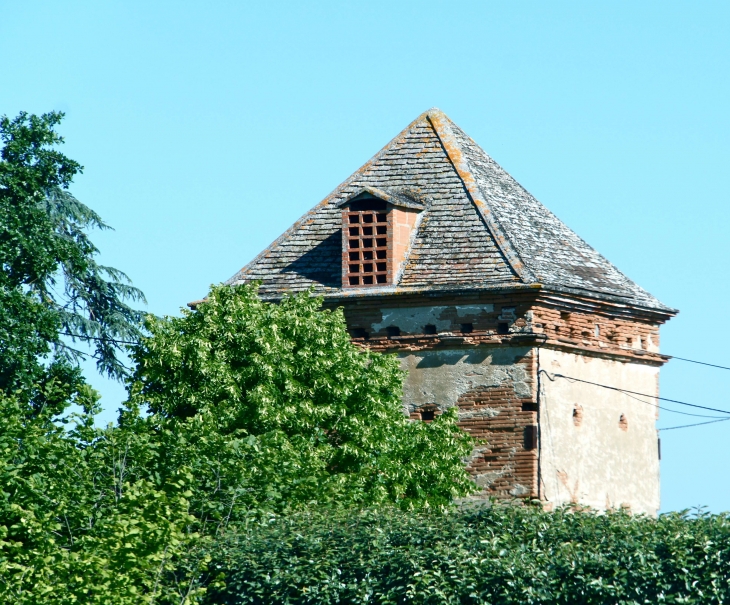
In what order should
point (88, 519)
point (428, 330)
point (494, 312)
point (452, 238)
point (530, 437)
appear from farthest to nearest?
point (452, 238), point (428, 330), point (494, 312), point (530, 437), point (88, 519)


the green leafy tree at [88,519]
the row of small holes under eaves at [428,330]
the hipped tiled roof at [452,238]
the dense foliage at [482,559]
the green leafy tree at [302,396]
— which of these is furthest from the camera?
the hipped tiled roof at [452,238]

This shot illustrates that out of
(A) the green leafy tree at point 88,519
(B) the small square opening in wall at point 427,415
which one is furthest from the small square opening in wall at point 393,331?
(A) the green leafy tree at point 88,519

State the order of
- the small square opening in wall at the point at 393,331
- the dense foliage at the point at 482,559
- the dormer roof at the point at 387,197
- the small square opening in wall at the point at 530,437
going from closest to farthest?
the dense foliage at the point at 482,559, the small square opening in wall at the point at 530,437, the small square opening in wall at the point at 393,331, the dormer roof at the point at 387,197

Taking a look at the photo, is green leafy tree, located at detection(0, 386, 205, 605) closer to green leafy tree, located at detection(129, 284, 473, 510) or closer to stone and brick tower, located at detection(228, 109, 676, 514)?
green leafy tree, located at detection(129, 284, 473, 510)

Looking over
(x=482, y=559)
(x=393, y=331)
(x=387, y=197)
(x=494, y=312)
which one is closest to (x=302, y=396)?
(x=393, y=331)

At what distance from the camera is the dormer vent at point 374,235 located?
28562 millimetres

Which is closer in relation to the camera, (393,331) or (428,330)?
(428,330)

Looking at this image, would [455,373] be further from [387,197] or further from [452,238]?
[387,197]

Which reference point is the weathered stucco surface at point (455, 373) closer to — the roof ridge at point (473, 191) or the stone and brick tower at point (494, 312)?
the stone and brick tower at point (494, 312)

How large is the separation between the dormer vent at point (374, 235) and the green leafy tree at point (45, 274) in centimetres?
569

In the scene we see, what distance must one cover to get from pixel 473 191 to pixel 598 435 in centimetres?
521

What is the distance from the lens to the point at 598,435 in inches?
1128

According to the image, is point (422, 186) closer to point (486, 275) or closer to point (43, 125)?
point (486, 275)

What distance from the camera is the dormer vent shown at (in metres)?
28.6
